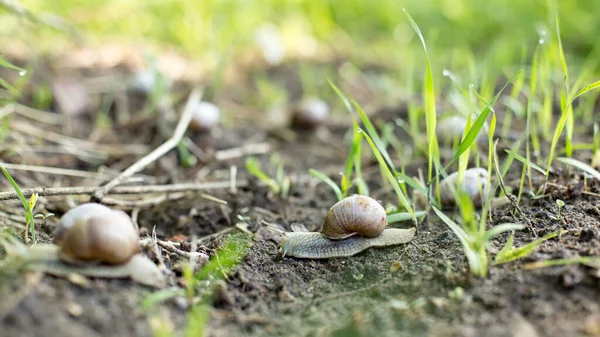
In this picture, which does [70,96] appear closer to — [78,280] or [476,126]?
[78,280]

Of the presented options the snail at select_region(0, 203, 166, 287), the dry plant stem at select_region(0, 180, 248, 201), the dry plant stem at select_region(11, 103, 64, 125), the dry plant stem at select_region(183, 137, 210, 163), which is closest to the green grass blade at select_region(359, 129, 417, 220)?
the snail at select_region(0, 203, 166, 287)

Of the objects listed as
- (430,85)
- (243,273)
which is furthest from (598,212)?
(243,273)

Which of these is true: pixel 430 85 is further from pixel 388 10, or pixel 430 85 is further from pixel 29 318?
pixel 388 10

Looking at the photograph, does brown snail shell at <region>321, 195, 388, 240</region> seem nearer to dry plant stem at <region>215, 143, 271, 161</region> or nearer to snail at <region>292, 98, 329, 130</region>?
dry plant stem at <region>215, 143, 271, 161</region>

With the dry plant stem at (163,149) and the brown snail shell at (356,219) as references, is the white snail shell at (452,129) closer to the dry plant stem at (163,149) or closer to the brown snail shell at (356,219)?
the brown snail shell at (356,219)

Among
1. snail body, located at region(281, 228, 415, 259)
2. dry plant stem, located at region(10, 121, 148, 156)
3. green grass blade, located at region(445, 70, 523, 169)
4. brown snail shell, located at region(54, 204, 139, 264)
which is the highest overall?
green grass blade, located at region(445, 70, 523, 169)

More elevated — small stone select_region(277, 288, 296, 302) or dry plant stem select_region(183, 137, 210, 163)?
dry plant stem select_region(183, 137, 210, 163)
